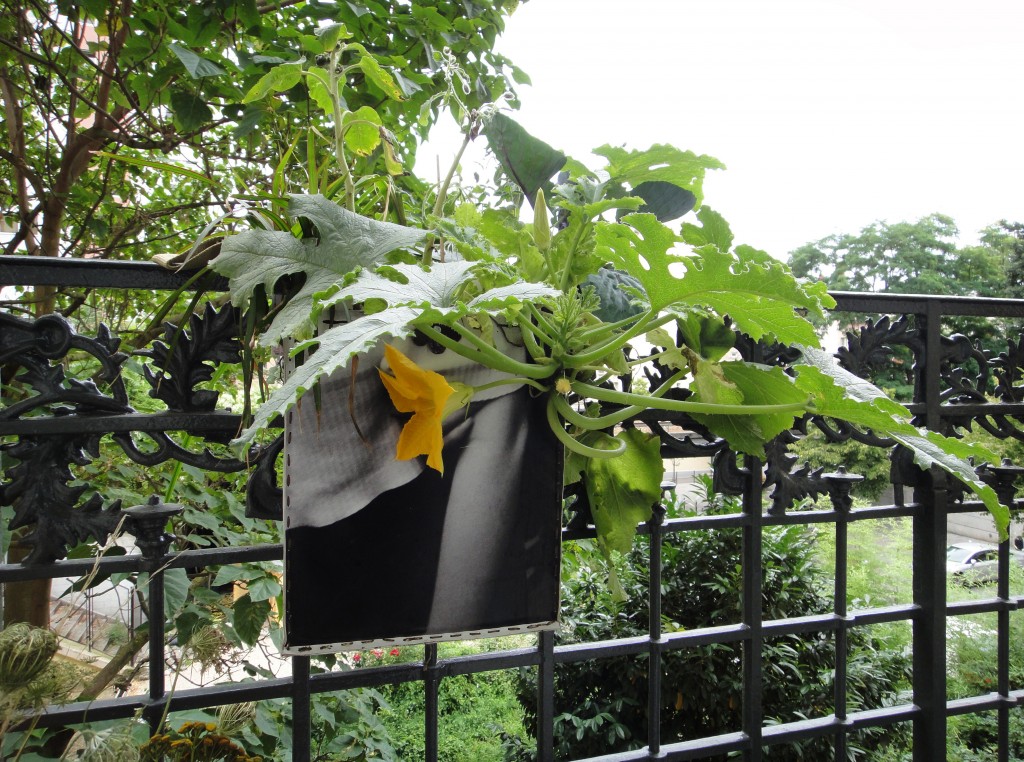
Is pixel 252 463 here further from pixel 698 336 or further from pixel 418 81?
pixel 418 81

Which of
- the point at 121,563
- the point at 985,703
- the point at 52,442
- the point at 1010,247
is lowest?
the point at 985,703

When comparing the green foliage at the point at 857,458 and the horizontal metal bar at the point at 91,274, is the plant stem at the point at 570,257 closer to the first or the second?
the horizontal metal bar at the point at 91,274

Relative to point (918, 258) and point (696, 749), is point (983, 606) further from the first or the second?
point (918, 258)

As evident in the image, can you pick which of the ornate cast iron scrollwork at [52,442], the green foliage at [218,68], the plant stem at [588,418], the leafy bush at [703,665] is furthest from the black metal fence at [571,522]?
the leafy bush at [703,665]

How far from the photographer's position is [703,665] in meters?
2.49

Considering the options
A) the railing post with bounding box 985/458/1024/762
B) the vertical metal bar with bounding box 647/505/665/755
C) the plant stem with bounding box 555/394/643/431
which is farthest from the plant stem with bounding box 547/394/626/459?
the railing post with bounding box 985/458/1024/762

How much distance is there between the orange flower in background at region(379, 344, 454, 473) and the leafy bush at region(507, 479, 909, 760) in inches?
87.3

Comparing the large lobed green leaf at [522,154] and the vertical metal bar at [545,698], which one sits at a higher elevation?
the large lobed green leaf at [522,154]

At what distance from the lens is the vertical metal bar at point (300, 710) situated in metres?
0.74

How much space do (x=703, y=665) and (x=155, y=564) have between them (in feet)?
7.51

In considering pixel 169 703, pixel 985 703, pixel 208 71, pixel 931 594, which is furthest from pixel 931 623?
pixel 208 71

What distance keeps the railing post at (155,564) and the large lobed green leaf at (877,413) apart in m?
0.67

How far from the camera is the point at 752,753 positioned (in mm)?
931

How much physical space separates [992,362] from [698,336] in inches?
33.9
